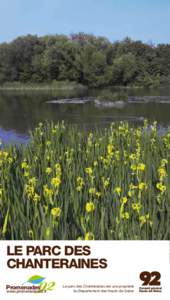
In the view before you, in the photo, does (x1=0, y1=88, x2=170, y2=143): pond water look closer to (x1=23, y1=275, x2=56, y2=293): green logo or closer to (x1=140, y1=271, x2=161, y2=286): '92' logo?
(x1=23, y1=275, x2=56, y2=293): green logo

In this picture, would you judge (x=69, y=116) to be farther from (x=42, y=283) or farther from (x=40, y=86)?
(x=40, y=86)

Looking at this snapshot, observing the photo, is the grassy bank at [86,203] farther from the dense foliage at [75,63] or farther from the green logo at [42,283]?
the dense foliage at [75,63]

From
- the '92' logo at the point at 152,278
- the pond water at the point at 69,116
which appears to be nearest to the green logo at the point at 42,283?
the '92' logo at the point at 152,278

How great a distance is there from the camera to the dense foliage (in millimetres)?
53719

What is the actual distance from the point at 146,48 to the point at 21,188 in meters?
58.6

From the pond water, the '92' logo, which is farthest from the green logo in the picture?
the pond water

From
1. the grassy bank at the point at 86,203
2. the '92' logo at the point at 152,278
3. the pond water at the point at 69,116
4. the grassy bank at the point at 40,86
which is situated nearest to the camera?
the '92' logo at the point at 152,278

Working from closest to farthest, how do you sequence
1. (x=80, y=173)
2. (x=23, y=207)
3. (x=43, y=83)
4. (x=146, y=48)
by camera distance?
(x=23, y=207)
(x=80, y=173)
(x=43, y=83)
(x=146, y=48)

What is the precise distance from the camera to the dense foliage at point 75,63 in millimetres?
53719

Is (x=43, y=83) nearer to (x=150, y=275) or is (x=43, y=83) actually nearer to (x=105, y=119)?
(x=105, y=119)

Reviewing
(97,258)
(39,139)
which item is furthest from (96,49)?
(97,258)

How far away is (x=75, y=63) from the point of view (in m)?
53.8

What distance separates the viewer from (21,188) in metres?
4.12

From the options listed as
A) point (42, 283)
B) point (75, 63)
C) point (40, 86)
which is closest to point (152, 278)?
point (42, 283)
